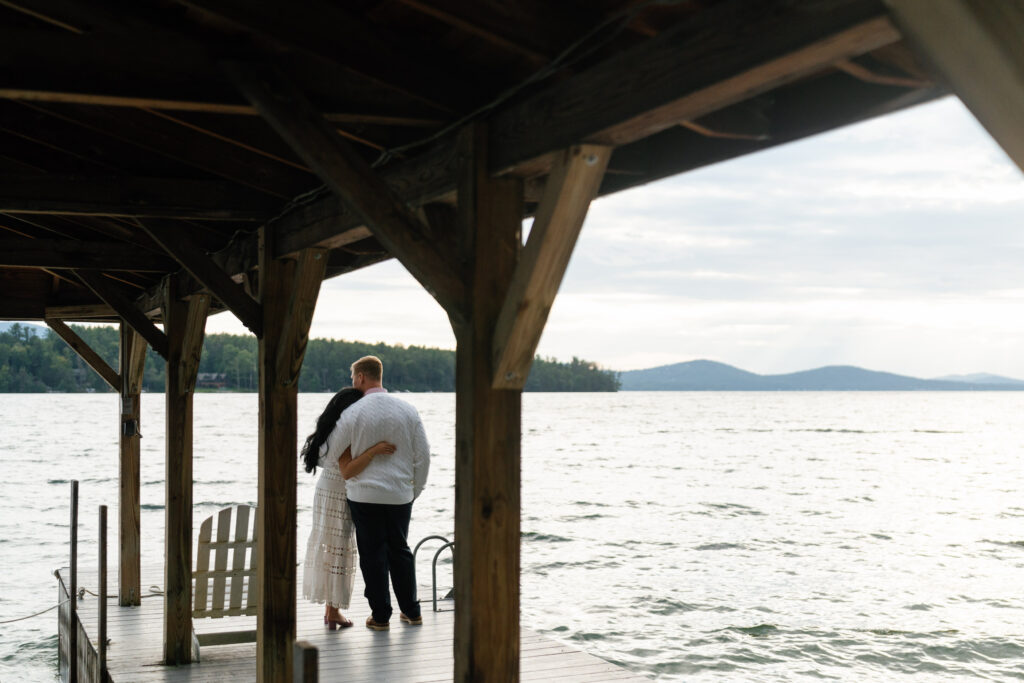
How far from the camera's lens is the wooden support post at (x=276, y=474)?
471cm

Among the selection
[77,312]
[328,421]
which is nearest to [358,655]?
[328,421]

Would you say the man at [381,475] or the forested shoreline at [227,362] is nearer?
the man at [381,475]

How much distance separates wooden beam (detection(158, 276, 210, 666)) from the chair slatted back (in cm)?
9

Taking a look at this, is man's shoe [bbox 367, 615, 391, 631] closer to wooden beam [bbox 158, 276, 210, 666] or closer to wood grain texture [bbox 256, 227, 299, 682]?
wooden beam [bbox 158, 276, 210, 666]

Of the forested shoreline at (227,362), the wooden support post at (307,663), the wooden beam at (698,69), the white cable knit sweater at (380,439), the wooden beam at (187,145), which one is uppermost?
the forested shoreline at (227,362)

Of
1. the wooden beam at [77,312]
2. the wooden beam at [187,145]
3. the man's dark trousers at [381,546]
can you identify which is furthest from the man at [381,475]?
the wooden beam at [77,312]

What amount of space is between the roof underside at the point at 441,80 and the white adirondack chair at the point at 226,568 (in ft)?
8.31

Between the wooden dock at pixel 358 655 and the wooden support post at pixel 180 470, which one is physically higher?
the wooden support post at pixel 180 470

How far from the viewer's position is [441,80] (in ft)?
9.66

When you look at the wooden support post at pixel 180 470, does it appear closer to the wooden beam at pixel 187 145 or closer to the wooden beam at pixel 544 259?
the wooden beam at pixel 187 145

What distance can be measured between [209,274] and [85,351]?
199 inches

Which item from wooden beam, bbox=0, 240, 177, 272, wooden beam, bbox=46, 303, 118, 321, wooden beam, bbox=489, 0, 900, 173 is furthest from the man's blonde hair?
wooden beam, bbox=46, 303, 118, 321

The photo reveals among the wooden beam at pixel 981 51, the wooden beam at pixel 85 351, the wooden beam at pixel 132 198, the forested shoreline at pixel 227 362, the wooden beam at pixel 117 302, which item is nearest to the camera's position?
the wooden beam at pixel 981 51

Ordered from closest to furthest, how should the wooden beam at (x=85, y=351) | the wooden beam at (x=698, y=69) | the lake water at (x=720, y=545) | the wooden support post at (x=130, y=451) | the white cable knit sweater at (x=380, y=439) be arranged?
the wooden beam at (x=698, y=69) → the white cable knit sweater at (x=380, y=439) → the wooden support post at (x=130, y=451) → the wooden beam at (x=85, y=351) → the lake water at (x=720, y=545)
